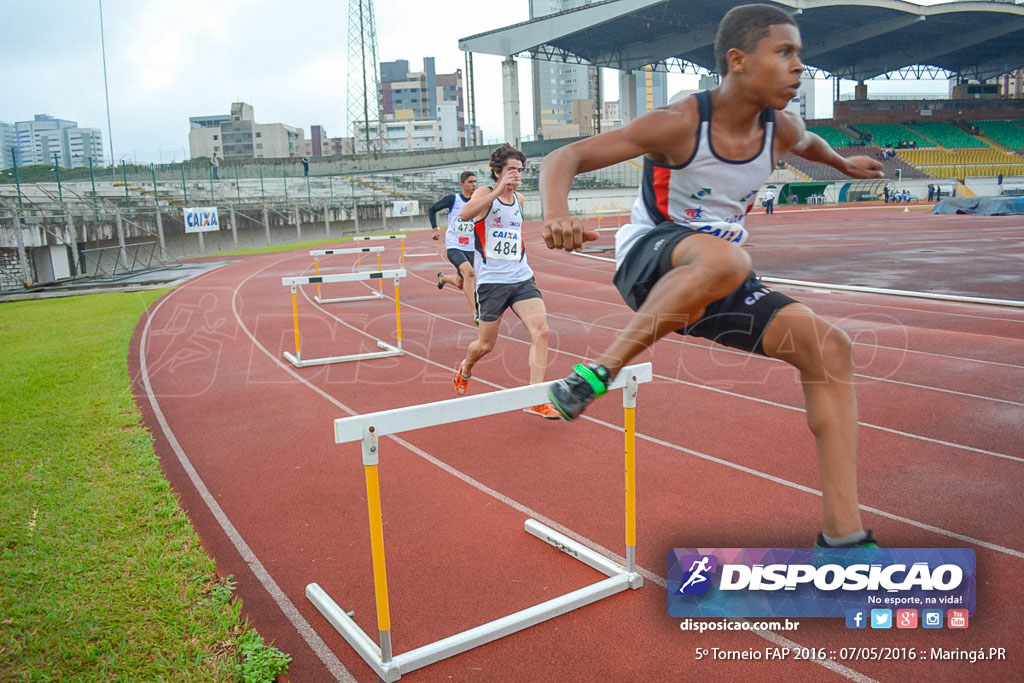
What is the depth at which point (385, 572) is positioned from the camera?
10.1ft

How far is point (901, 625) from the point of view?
3.02 metres

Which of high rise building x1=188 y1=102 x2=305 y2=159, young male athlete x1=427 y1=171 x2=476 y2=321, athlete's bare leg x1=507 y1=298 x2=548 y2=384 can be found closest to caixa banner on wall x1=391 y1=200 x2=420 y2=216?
young male athlete x1=427 y1=171 x2=476 y2=321

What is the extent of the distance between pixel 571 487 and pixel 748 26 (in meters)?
3.13

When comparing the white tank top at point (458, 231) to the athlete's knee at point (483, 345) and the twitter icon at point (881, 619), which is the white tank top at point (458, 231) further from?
the twitter icon at point (881, 619)

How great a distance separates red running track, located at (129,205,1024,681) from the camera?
10.2 ft

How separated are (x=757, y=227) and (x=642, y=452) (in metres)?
27.9

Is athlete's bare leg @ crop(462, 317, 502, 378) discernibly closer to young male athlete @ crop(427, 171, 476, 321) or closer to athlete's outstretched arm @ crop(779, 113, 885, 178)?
young male athlete @ crop(427, 171, 476, 321)

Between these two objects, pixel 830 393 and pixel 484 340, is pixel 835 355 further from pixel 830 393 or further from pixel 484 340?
pixel 484 340

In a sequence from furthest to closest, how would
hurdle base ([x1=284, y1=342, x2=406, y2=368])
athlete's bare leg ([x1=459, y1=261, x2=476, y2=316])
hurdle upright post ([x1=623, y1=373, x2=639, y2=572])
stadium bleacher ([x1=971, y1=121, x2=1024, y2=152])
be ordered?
stadium bleacher ([x1=971, y1=121, x2=1024, y2=152])
athlete's bare leg ([x1=459, y1=261, x2=476, y2=316])
hurdle base ([x1=284, y1=342, x2=406, y2=368])
hurdle upright post ([x1=623, y1=373, x2=639, y2=572])

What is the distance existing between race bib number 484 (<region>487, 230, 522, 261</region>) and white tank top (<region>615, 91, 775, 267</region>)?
3.67 m

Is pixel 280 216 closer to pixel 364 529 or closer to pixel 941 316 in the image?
pixel 941 316

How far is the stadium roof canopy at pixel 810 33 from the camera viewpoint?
1654 inches

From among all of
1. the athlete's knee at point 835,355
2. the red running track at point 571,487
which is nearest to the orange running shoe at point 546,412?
the red running track at point 571,487

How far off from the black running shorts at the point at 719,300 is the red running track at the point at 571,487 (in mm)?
1278
